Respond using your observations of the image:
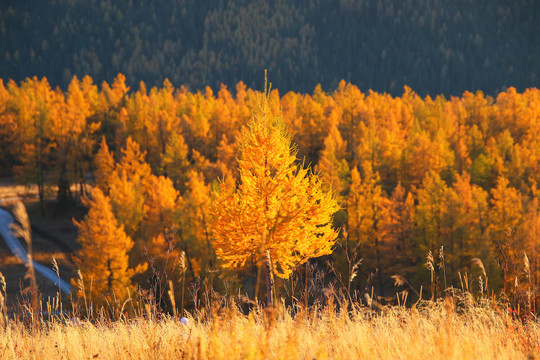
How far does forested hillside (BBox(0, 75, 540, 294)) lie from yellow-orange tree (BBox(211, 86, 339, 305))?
1668 mm

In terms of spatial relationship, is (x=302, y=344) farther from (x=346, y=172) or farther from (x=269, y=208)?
(x=346, y=172)

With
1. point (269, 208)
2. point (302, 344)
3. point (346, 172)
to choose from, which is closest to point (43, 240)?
point (346, 172)

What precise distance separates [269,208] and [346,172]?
31.1 meters

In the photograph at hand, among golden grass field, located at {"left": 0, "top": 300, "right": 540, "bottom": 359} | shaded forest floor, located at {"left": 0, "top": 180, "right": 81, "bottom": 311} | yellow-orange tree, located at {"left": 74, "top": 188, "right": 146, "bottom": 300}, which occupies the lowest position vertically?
shaded forest floor, located at {"left": 0, "top": 180, "right": 81, "bottom": 311}

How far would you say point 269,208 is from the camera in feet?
40.8

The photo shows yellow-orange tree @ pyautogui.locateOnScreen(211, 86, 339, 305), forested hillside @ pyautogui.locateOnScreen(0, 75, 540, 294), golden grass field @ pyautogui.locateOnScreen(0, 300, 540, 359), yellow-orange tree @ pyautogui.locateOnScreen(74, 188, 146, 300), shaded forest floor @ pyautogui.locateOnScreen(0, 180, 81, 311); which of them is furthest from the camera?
shaded forest floor @ pyautogui.locateOnScreen(0, 180, 81, 311)

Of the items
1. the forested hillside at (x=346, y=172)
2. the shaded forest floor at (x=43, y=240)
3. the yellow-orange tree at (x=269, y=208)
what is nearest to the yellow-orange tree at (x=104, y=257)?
the forested hillside at (x=346, y=172)

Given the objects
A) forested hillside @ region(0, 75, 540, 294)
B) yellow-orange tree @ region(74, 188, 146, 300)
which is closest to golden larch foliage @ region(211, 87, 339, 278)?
forested hillside @ region(0, 75, 540, 294)

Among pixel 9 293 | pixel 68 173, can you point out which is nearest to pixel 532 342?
pixel 9 293

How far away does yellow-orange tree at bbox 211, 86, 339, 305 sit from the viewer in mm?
12125

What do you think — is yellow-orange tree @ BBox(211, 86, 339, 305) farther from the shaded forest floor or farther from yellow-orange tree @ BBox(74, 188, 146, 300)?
the shaded forest floor

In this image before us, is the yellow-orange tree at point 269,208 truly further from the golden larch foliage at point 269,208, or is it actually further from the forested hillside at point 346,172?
the forested hillside at point 346,172

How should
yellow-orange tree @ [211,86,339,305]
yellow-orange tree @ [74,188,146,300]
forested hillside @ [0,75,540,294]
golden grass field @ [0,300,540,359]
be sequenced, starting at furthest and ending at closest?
1. forested hillside @ [0,75,540,294]
2. yellow-orange tree @ [74,188,146,300]
3. yellow-orange tree @ [211,86,339,305]
4. golden grass field @ [0,300,540,359]

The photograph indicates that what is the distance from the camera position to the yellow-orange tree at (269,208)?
12.1 m
